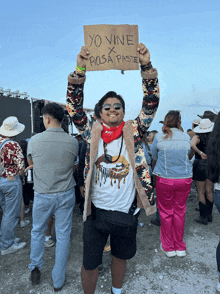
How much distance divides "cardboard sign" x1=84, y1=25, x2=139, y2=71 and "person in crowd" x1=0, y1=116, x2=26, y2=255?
1.89 metres

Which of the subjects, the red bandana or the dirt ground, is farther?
the dirt ground

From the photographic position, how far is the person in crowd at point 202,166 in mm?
3721

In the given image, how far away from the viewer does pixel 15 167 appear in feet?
9.73

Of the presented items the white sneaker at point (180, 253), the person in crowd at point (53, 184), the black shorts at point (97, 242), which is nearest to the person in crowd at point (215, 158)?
the black shorts at point (97, 242)

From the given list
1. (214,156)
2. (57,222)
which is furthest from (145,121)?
(57,222)

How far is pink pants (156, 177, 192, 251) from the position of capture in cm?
294

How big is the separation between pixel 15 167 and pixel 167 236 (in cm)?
258

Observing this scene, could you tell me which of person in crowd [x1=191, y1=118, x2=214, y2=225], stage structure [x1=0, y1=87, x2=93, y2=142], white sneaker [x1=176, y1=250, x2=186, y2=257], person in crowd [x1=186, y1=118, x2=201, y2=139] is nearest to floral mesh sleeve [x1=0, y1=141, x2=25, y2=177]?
white sneaker [x1=176, y1=250, x2=186, y2=257]

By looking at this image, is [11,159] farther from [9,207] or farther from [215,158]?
[215,158]

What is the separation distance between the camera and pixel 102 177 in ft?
5.81

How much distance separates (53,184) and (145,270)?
1.74m

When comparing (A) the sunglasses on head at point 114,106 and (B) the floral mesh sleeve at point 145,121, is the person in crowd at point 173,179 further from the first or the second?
(A) the sunglasses on head at point 114,106

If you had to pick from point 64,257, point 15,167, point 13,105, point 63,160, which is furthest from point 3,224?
point 13,105

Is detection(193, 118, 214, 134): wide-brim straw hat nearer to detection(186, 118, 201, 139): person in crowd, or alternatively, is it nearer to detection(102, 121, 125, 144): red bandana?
detection(186, 118, 201, 139): person in crowd
